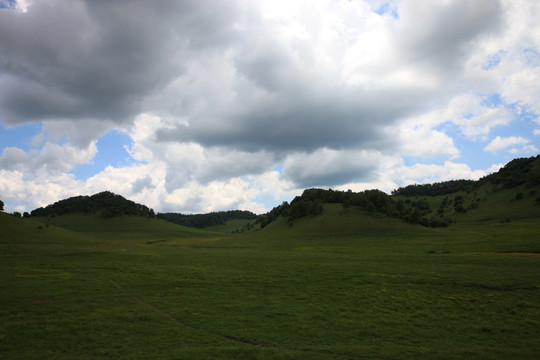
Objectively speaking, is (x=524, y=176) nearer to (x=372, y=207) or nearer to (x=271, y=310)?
(x=372, y=207)

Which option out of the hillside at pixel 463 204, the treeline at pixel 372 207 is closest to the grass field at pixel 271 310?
the treeline at pixel 372 207

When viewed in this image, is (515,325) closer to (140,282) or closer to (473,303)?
(473,303)

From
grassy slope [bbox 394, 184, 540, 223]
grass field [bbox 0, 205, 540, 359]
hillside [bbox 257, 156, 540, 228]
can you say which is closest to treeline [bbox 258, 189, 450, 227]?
hillside [bbox 257, 156, 540, 228]

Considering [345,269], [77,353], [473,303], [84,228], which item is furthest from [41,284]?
[84,228]

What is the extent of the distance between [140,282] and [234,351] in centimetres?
1959

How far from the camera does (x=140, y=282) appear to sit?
102 feet

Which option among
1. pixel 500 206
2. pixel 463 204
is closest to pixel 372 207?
pixel 500 206

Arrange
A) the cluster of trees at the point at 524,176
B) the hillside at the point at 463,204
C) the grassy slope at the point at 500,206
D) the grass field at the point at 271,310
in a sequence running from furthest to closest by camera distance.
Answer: the cluster of trees at the point at 524,176
the grassy slope at the point at 500,206
the hillside at the point at 463,204
the grass field at the point at 271,310

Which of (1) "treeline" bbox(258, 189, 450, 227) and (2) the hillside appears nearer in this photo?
(1) "treeline" bbox(258, 189, 450, 227)

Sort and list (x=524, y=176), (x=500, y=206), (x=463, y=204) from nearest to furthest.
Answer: (x=500, y=206) < (x=524, y=176) < (x=463, y=204)

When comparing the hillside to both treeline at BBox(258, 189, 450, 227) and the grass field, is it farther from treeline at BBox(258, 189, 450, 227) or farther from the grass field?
the grass field

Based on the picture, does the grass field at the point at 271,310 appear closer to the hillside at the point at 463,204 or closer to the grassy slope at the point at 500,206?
the hillside at the point at 463,204

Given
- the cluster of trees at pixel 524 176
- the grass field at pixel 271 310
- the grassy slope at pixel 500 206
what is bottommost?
the grass field at pixel 271 310

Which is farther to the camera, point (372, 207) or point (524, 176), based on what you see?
point (524, 176)
